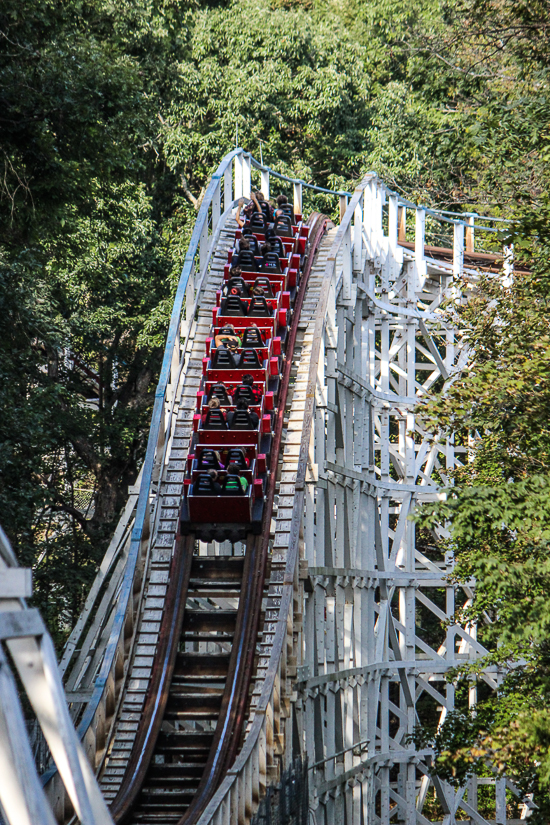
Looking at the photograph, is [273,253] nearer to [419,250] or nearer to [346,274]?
[346,274]

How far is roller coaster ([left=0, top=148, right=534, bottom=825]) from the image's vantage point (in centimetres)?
985

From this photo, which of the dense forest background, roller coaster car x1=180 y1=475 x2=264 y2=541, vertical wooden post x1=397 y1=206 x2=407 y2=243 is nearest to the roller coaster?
roller coaster car x1=180 y1=475 x2=264 y2=541

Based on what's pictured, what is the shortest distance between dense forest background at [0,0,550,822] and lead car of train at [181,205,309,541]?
237cm

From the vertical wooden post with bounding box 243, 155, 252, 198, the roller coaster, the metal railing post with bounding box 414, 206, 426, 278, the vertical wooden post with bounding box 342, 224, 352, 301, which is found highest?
the vertical wooden post with bounding box 243, 155, 252, 198

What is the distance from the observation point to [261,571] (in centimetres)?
1193

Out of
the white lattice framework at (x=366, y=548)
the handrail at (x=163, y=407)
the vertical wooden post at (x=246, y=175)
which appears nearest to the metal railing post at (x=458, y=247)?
the white lattice framework at (x=366, y=548)

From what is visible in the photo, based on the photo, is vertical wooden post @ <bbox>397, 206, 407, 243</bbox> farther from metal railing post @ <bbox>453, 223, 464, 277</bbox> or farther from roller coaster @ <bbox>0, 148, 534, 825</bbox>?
metal railing post @ <bbox>453, 223, 464, 277</bbox>

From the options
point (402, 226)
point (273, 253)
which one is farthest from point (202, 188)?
point (273, 253)

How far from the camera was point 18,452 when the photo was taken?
1802 centimetres

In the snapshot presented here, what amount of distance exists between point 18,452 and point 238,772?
35.2 feet

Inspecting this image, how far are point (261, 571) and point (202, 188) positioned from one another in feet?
55.7

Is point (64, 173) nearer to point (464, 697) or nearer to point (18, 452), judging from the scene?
point (18, 452)

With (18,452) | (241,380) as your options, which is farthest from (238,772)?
(18,452)

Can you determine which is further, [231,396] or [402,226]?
[402,226]
